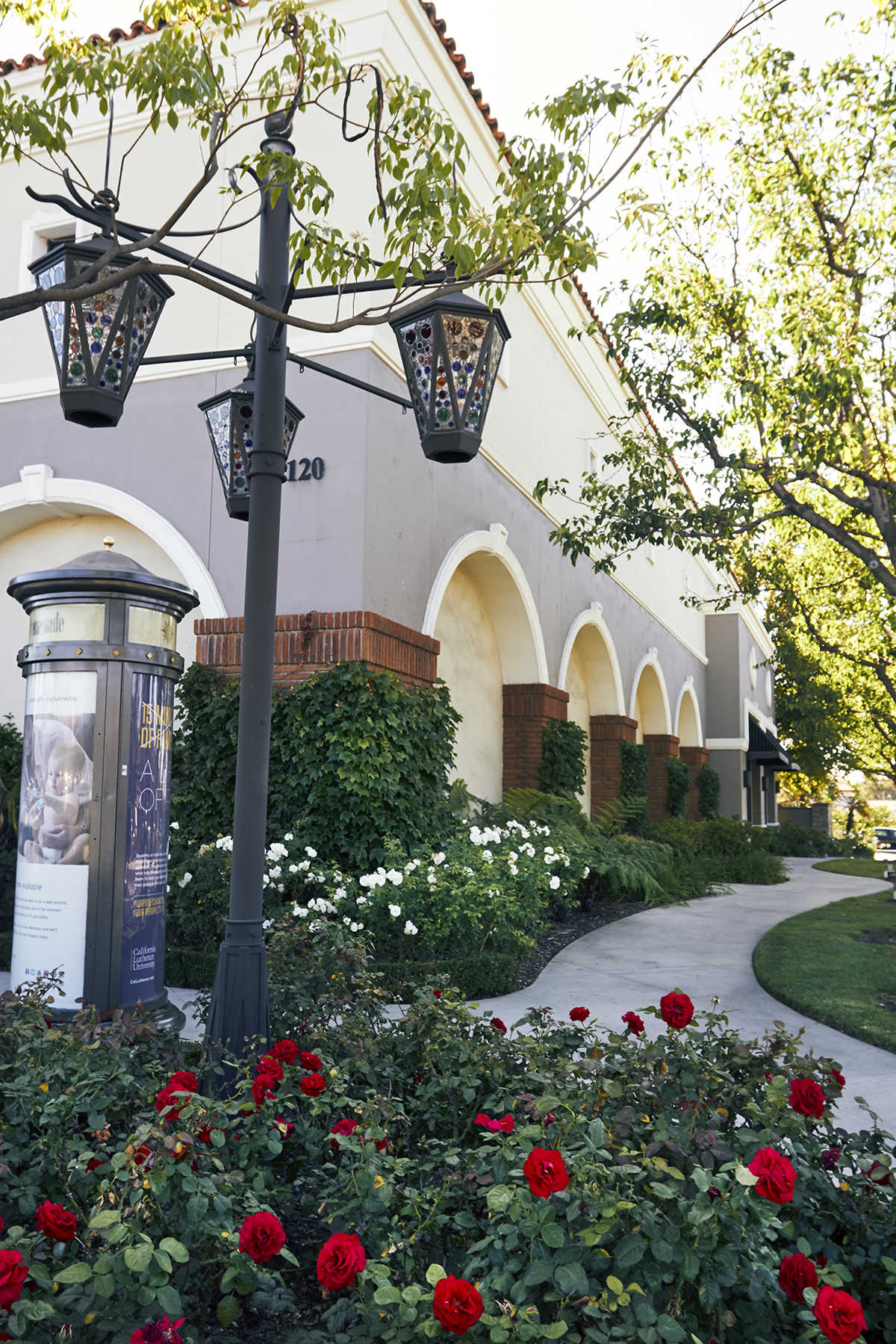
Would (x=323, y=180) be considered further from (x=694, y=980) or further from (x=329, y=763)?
(x=694, y=980)

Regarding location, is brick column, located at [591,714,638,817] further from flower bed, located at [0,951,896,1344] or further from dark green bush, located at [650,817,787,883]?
flower bed, located at [0,951,896,1344]

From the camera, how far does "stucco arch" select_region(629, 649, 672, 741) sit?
22609mm

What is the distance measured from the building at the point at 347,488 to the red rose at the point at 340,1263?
7.13m

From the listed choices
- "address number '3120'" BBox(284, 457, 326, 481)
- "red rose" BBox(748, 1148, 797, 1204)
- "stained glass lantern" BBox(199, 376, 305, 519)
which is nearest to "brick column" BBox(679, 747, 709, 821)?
"address number '3120'" BBox(284, 457, 326, 481)

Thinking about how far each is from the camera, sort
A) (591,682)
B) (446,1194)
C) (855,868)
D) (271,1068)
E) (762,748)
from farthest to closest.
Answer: (762,748), (855,868), (591,682), (271,1068), (446,1194)

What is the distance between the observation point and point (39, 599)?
5.86 metres

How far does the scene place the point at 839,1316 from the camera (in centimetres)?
199

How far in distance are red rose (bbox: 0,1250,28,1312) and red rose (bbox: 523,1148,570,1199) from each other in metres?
1.07

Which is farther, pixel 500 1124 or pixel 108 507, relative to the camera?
pixel 108 507

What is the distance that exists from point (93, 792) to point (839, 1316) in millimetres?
4598

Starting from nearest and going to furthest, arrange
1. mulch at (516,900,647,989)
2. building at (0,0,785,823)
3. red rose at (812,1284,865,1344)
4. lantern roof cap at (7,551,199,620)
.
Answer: red rose at (812,1284,865,1344), lantern roof cap at (7,551,199,620), mulch at (516,900,647,989), building at (0,0,785,823)

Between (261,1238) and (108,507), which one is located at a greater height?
(108,507)

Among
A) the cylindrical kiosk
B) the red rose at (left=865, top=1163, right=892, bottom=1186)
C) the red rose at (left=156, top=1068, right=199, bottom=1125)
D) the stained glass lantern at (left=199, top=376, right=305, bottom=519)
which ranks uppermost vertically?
the stained glass lantern at (left=199, top=376, right=305, bottom=519)

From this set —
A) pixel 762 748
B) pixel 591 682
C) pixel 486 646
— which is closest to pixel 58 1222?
pixel 486 646
